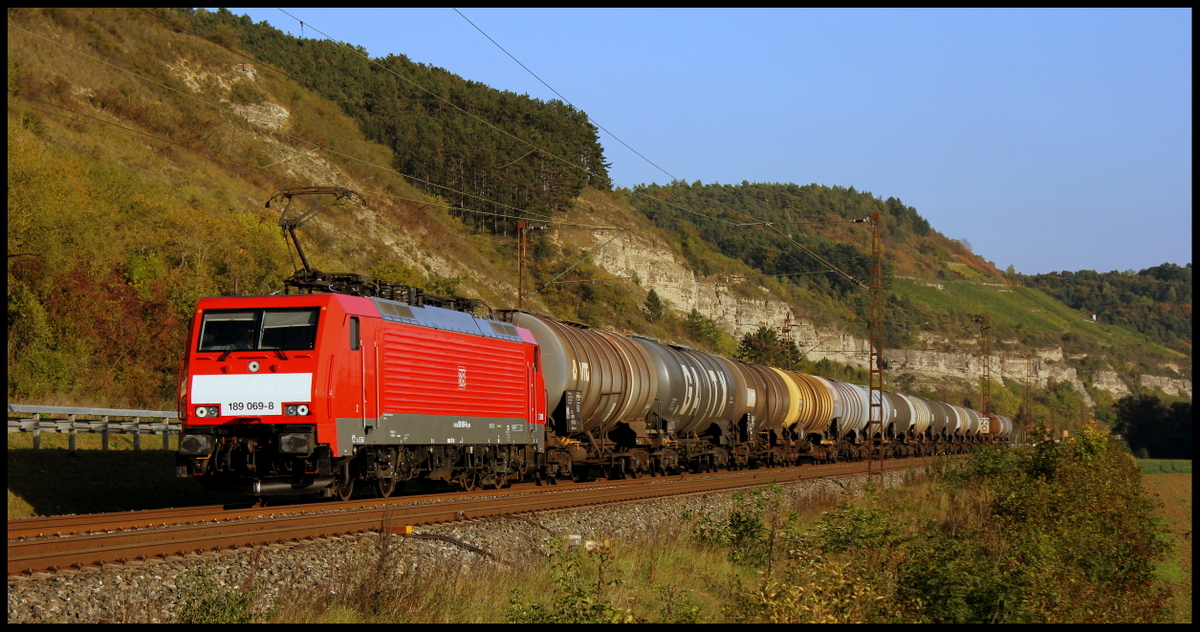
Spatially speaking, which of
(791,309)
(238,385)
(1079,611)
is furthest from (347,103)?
(1079,611)

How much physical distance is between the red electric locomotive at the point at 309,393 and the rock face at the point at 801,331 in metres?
49.0

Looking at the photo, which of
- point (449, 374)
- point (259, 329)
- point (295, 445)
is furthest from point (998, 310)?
point (295, 445)

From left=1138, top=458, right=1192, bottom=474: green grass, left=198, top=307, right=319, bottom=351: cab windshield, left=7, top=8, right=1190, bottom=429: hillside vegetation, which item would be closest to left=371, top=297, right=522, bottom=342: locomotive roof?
left=198, top=307, right=319, bottom=351: cab windshield

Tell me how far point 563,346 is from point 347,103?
75699 millimetres

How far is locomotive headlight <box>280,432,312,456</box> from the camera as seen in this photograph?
1579 centimetres

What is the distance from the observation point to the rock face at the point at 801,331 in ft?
313

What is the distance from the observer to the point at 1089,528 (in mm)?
24125

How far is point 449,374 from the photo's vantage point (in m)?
19.9

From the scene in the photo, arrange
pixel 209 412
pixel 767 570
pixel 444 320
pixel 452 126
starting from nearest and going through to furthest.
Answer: pixel 767 570, pixel 209 412, pixel 444 320, pixel 452 126

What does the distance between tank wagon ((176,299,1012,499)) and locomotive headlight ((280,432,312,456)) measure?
0.08 feet

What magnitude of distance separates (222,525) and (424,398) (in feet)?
20.3

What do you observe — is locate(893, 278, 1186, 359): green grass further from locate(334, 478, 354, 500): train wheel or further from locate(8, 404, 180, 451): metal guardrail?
locate(334, 478, 354, 500): train wheel

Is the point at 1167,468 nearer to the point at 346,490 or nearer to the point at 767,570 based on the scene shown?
the point at 767,570
